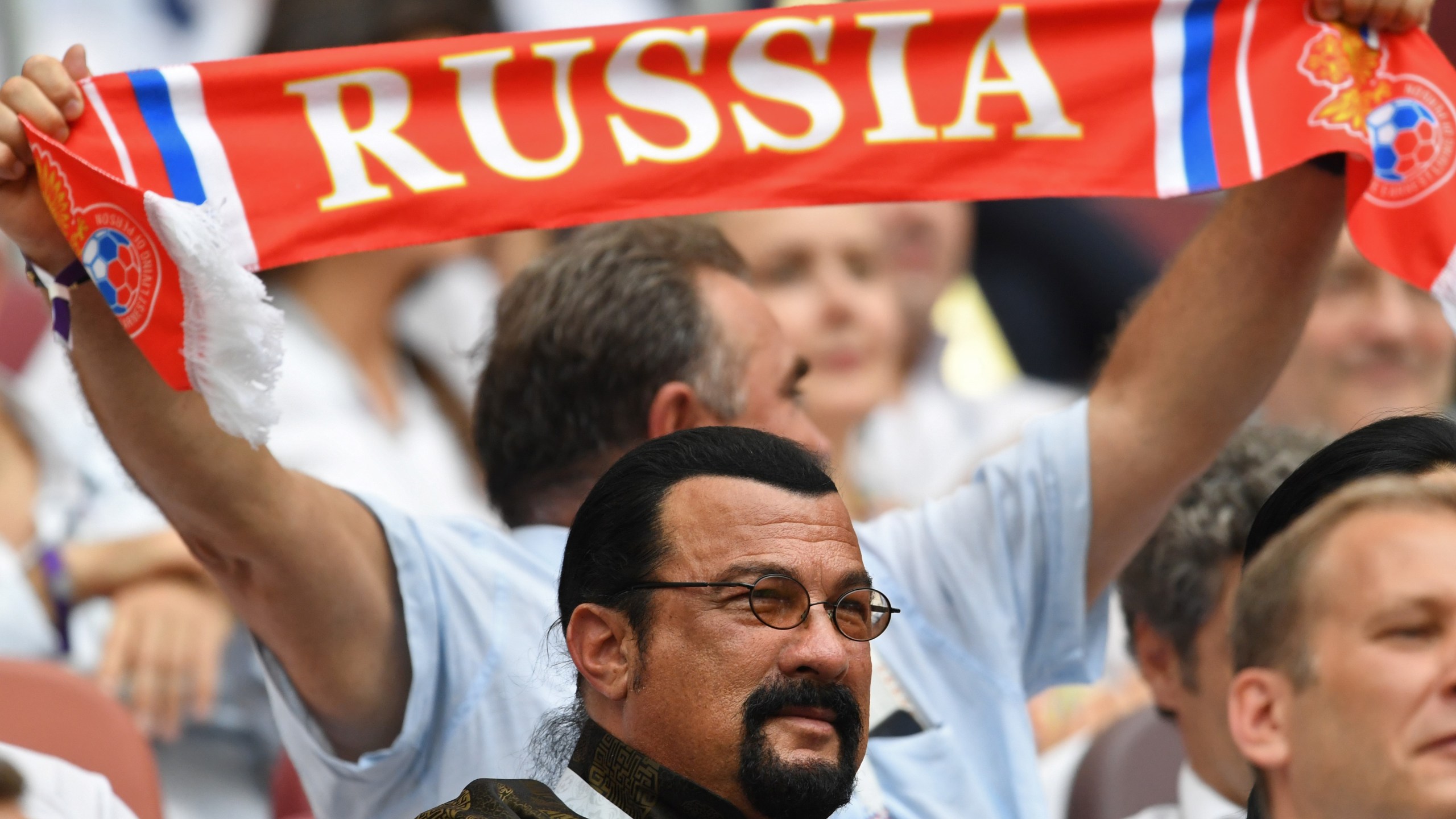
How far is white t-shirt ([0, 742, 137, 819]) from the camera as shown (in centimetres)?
250

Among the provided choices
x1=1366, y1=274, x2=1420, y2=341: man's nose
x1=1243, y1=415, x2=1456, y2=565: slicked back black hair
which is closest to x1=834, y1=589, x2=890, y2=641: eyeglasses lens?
x1=1243, y1=415, x2=1456, y2=565: slicked back black hair

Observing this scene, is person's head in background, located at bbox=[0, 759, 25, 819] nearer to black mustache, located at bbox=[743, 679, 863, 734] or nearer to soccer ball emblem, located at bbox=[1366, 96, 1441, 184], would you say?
black mustache, located at bbox=[743, 679, 863, 734]

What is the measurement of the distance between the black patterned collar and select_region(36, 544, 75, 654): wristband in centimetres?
183

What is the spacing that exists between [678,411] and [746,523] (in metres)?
0.72

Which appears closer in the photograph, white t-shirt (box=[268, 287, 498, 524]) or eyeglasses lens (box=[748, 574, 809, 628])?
eyeglasses lens (box=[748, 574, 809, 628])

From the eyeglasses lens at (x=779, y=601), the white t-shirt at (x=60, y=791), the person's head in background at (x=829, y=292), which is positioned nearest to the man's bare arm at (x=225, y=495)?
the white t-shirt at (x=60, y=791)

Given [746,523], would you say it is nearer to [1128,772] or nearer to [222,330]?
[222,330]

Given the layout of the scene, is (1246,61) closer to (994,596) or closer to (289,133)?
(994,596)

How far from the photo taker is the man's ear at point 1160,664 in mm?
3250

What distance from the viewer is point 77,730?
9.36 feet

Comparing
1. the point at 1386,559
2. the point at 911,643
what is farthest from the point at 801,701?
the point at 911,643

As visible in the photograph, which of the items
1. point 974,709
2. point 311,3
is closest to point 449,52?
point 974,709

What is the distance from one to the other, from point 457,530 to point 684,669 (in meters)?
0.84

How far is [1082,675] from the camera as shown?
3.05 m
